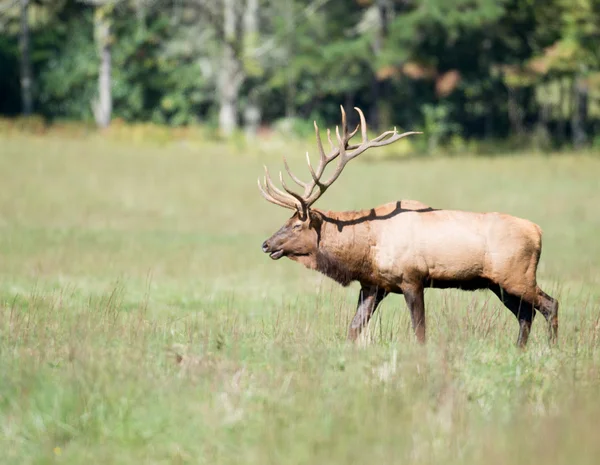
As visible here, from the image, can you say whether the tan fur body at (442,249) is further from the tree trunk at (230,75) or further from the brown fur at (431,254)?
the tree trunk at (230,75)

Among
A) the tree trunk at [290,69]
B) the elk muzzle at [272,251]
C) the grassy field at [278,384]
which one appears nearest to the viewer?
the grassy field at [278,384]

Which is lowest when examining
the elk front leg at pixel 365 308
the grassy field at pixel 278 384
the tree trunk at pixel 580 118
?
the grassy field at pixel 278 384

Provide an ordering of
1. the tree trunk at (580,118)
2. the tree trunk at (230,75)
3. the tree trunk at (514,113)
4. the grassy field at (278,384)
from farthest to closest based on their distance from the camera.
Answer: the tree trunk at (514,113), the tree trunk at (580,118), the tree trunk at (230,75), the grassy field at (278,384)

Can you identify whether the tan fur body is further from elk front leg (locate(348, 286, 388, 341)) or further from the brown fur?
elk front leg (locate(348, 286, 388, 341))

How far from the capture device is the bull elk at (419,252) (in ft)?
30.9

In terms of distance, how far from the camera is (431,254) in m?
9.43

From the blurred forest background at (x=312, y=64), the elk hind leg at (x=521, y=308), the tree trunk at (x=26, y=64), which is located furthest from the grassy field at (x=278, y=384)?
the tree trunk at (x=26, y=64)

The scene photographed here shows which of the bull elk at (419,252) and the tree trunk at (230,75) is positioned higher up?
the tree trunk at (230,75)

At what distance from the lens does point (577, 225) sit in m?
24.7

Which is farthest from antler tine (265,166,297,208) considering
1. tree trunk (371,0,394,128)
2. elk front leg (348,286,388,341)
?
tree trunk (371,0,394,128)

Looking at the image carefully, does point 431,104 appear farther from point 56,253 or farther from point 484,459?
point 484,459

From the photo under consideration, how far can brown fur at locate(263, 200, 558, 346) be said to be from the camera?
9.42 meters

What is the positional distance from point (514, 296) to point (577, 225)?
624 inches

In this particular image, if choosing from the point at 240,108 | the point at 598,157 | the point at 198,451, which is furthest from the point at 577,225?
the point at 240,108
